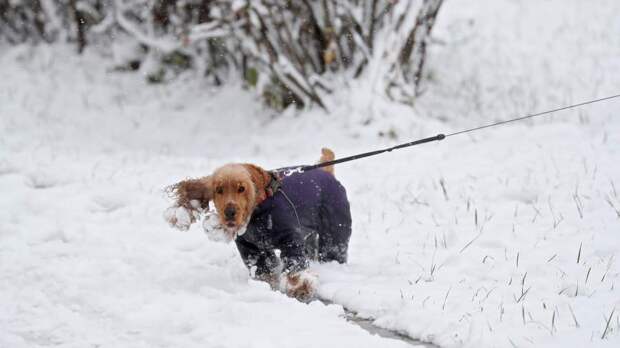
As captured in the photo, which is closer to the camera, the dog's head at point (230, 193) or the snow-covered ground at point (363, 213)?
the snow-covered ground at point (363, 213)

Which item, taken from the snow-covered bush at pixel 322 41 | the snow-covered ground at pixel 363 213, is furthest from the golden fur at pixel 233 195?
the snow-covered bush at pixel 322 41

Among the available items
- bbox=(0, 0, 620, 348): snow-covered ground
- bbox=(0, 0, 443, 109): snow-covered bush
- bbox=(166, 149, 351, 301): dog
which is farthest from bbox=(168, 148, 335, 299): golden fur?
bbox=(0, 0, 443, 109): snow-covered bush

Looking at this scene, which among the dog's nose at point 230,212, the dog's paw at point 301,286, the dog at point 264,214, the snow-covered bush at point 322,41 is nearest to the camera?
the dog's nose at point 230,212

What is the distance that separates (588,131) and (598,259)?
3.56 metres

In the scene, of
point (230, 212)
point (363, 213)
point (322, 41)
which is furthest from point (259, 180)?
point (322, 41)

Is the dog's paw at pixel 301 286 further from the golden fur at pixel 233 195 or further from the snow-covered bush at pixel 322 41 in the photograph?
the snow-covered bush at pixel 322 41

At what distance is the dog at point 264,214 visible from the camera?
12.1 ft

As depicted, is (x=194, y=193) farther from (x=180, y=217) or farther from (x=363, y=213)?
(x=363, y=213)

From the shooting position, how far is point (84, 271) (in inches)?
161

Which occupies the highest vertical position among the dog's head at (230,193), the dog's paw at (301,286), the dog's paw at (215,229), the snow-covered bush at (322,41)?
the snow-covered bush at (322,41)

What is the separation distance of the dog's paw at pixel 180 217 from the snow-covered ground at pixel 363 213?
0.36 metres

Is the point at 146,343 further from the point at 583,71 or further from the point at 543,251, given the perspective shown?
the point at 583,71

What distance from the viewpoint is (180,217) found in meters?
3.78

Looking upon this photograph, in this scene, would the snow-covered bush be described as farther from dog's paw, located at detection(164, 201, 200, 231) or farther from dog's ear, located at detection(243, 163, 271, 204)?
dog's paw, located at detection(164, 201, 200, 231)
